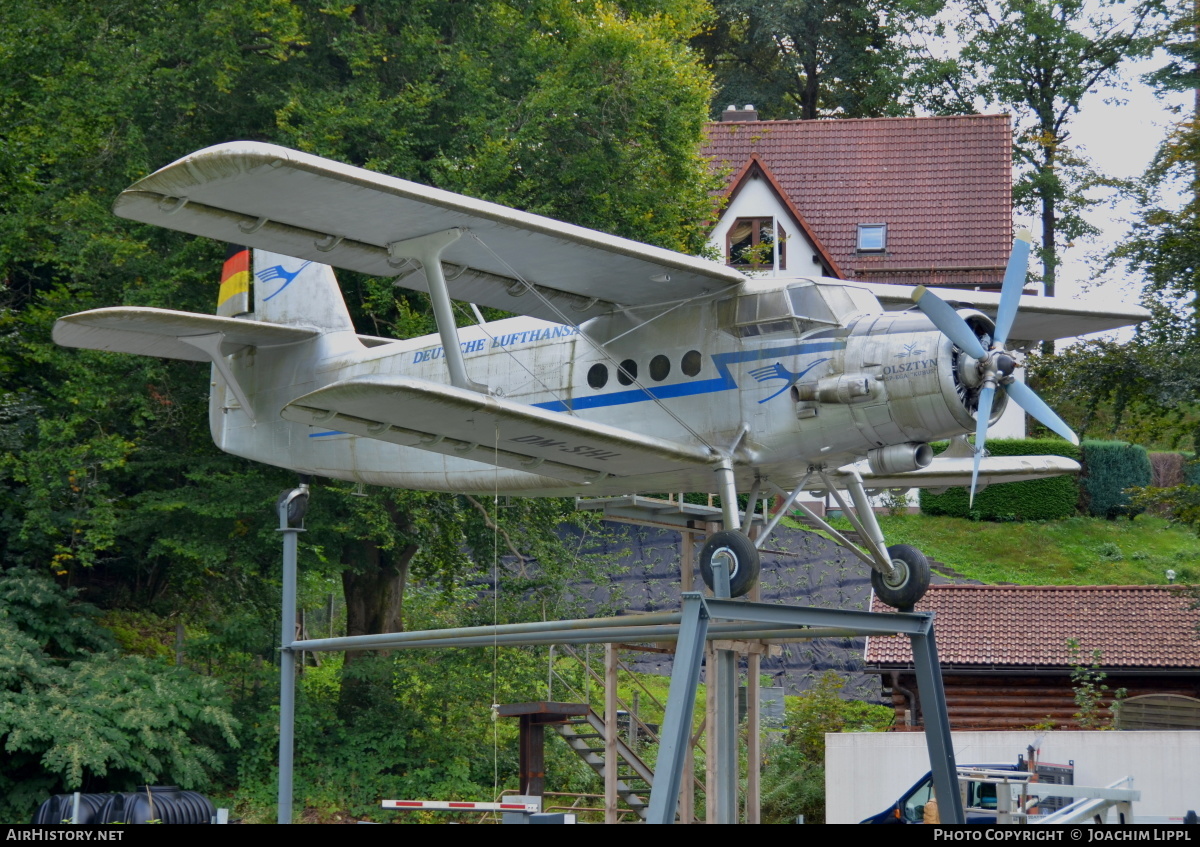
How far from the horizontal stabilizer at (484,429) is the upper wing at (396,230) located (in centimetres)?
144

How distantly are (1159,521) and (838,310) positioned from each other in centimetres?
2299


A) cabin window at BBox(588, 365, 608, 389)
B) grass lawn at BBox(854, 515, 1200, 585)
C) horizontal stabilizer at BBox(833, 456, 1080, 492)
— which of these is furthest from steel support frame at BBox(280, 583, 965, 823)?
grass lawn at BBox(854, 515, 1200, 585)

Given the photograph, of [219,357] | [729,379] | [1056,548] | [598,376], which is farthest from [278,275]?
[1056,548]

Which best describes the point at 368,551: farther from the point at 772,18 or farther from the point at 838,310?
the point at 772,18

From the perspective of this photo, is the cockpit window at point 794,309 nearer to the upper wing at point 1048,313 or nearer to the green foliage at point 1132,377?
the upper wing at point 1048,313

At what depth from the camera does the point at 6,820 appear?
1748 centimetres

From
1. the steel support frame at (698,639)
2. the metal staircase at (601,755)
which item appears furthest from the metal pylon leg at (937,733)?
the metal staircase at (601,755)

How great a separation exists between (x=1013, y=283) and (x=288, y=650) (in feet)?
23.1

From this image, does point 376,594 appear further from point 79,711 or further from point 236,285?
point 236,285

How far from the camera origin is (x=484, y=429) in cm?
1120

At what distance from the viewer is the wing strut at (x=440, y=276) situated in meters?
11.3

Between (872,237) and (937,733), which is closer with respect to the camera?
(937,733)

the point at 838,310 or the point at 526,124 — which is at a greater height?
the point at 526,124

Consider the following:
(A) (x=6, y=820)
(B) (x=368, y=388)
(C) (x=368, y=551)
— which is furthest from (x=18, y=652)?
(B) (x=368, y=388)
